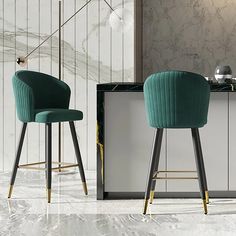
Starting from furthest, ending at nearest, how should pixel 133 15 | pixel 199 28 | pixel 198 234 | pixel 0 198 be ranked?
1. pixel 199 28
2. pixel 133 15
3. pixel 0 198
4. pixel 198 234

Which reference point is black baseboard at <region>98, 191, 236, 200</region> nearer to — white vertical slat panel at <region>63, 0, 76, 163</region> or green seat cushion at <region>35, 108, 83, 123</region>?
green seat cushion at <region>35, 108, 83, 123</region>

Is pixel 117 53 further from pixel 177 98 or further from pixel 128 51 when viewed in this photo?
pixel 177 98

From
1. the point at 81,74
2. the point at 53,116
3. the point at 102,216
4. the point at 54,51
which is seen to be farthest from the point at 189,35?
the point at 102,216

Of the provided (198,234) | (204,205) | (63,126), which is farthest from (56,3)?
(198,234)

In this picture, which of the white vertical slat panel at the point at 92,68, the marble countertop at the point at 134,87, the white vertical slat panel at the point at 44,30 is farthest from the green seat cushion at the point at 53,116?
the white vertical slat panel at the point at 44,30

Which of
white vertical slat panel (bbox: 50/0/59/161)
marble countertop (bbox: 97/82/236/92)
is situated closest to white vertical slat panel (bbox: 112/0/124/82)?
white vertical slat panel (bbox: 50/0/59/161)

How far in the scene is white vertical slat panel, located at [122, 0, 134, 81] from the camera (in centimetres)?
646

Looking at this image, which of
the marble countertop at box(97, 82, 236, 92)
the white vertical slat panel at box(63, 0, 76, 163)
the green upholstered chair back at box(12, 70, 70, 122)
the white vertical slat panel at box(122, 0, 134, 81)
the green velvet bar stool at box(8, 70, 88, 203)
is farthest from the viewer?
the white vertical slat panel at box(63, 0, 76, 163)

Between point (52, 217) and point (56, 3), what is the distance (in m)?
3.01

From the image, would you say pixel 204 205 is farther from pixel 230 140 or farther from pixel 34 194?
pixel 34 194

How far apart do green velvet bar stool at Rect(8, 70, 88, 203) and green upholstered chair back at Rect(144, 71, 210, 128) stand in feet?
2.97

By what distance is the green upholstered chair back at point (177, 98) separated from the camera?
4230 mm

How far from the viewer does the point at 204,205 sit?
14.2ft

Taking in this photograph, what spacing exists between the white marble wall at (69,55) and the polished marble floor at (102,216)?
4.32ft
